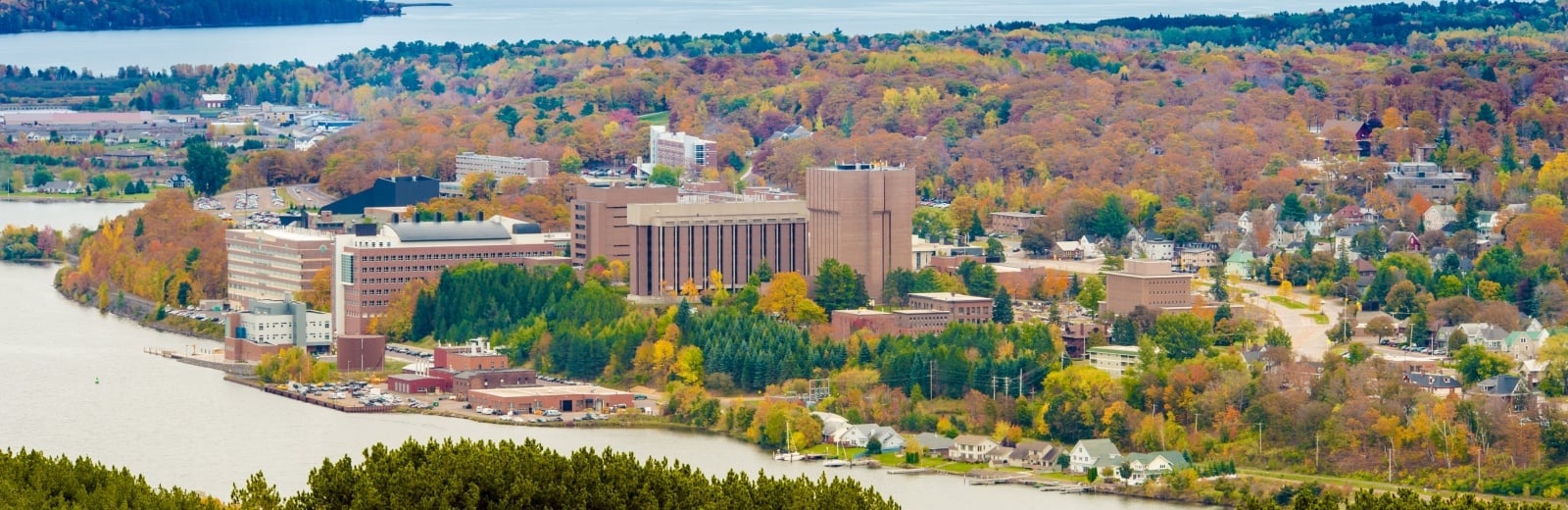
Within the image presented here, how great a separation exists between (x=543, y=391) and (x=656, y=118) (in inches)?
1207

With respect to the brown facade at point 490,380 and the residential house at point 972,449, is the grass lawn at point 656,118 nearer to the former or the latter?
the brown facade at point 490,380

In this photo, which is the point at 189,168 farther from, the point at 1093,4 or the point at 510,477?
the point at 1093,4

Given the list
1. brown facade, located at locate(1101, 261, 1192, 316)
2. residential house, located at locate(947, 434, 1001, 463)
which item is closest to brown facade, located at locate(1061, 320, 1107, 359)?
brown facade, located at locate(1101, 261, 1192, 316)

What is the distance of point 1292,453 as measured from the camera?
3133 cm

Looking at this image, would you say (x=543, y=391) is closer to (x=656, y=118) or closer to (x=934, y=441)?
(x=934, y=441)

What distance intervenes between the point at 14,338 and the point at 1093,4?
84374 mm

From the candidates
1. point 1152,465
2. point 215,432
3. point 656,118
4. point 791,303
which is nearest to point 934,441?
point 1152,465

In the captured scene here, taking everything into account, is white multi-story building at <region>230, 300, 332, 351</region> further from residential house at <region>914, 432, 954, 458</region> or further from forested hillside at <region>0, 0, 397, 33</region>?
forested hillside at <region>0, 0, 397, 33</region>

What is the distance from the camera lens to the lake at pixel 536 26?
3994 inches

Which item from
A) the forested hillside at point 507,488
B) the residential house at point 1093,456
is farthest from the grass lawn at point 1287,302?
the forested hillside at point 507,488

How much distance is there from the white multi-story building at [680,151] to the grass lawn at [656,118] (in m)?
4.51

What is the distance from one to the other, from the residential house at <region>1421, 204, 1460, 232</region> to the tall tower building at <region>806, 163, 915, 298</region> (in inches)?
351

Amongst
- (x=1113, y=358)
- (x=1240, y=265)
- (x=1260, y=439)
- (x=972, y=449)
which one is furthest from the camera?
(x=1240, y=265)

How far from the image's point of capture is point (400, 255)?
4219 cm
